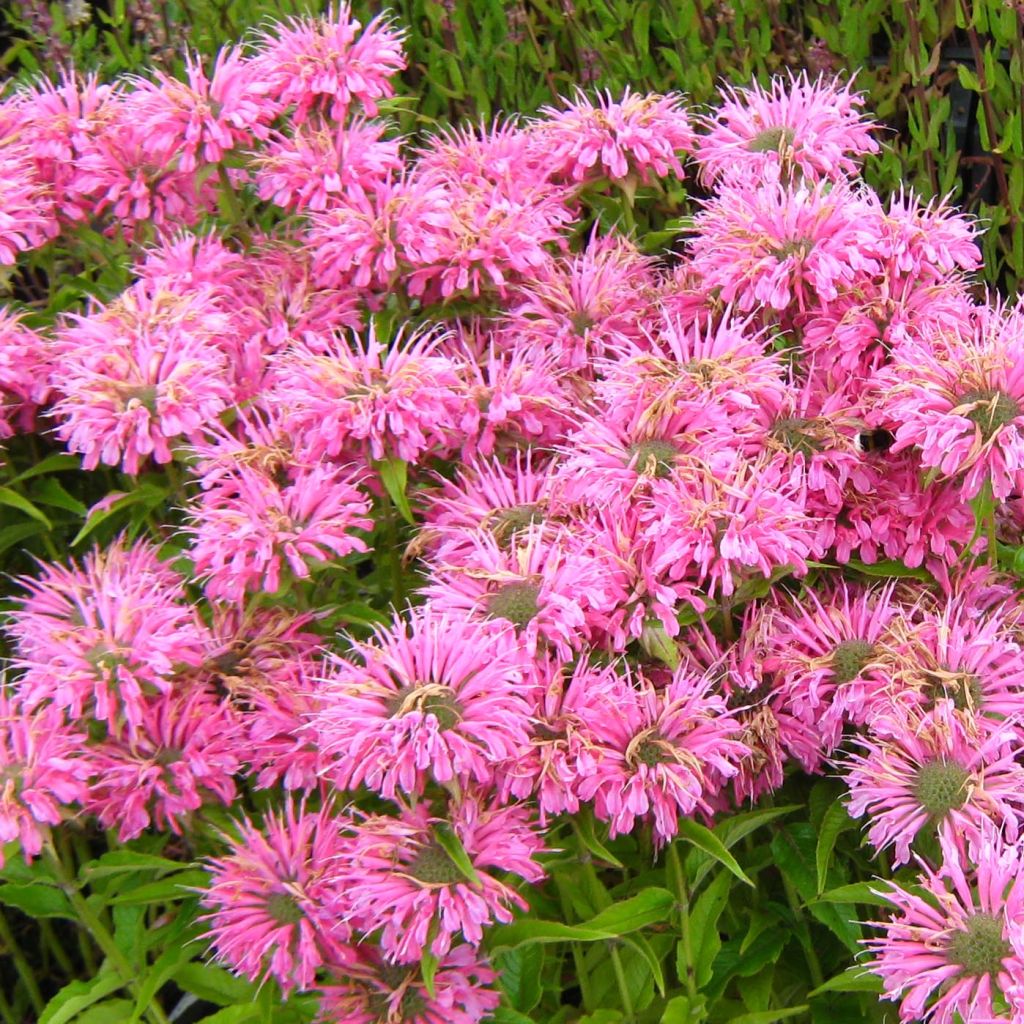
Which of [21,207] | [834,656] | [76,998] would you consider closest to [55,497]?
[21,207]

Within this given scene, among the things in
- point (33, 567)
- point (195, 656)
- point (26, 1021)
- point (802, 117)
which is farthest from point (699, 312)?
point (26, 1021)

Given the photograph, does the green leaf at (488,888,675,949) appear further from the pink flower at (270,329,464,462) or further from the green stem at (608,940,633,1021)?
the pink flower at (270,329,464,462)

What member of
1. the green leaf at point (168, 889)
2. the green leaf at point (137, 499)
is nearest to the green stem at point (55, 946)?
the green leaf at point (168, 889)

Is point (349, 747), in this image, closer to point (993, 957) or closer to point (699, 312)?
point (993, 957)

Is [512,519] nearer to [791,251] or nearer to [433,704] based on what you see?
[433,704]

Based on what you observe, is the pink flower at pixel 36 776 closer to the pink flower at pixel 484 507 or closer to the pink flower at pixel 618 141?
the pink flower at pixel 484 507
